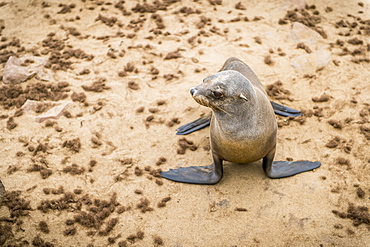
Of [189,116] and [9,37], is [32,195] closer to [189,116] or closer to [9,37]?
[189,116]

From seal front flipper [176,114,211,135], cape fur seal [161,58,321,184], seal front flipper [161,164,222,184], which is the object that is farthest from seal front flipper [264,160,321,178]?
seal front flipper [176,114,211,135]

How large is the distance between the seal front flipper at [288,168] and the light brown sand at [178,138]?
0.07 metres

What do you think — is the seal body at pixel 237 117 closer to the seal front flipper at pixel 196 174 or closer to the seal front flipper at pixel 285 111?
the seal front flipper at pixel 196 174

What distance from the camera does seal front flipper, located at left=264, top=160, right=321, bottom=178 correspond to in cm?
328

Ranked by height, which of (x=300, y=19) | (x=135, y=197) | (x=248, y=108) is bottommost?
(x=135, y=197)

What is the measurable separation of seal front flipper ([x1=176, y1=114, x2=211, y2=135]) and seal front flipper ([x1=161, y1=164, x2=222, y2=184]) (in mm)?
627

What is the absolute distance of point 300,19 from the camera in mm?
5805

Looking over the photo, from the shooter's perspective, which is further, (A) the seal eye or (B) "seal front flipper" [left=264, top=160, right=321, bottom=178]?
(B) "seal front flipper" [left=264, top=160, right=321, bottom=178]

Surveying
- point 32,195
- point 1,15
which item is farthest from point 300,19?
point 1,15

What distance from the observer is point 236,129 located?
2.85 m

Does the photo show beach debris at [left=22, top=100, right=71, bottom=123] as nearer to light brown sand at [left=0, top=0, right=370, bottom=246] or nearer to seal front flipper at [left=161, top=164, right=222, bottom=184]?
light brown sand at [left=0, top=0, right=370, bottom=246]

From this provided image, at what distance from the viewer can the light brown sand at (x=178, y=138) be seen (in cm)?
291

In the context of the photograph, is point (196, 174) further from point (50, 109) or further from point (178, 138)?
point (50, 109)

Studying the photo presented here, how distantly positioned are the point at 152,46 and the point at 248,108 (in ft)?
10.0
